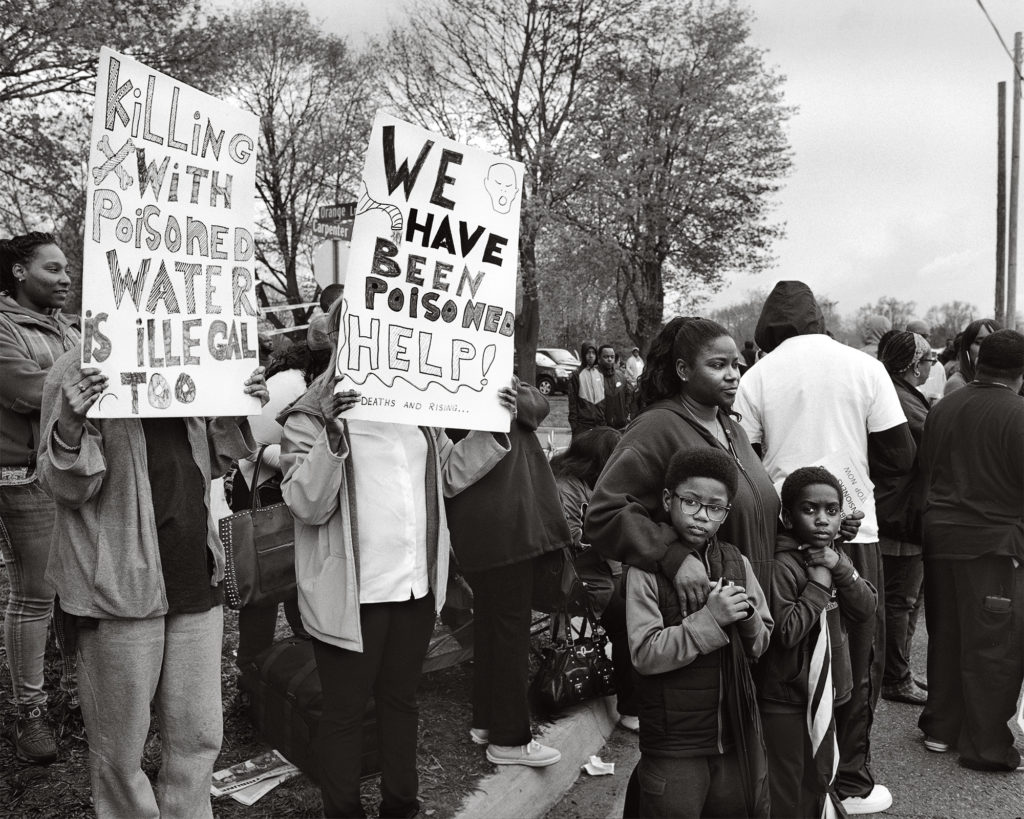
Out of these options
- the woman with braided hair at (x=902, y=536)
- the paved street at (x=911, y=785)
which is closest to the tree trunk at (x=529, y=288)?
the woman with braided hair at (x=902, y=536)

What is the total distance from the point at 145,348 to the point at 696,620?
72.8 inches

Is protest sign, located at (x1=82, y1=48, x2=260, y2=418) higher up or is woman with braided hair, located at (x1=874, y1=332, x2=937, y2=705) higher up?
protest sign, located at (x1=82, y1=48, x2=260, y2=418)

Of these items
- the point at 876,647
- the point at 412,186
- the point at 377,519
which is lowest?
the point at 876,647

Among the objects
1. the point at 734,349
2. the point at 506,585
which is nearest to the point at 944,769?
the point at 506,585

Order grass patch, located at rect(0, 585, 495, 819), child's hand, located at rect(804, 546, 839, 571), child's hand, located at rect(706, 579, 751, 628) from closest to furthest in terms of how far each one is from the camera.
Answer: child's hand, located at rect(706, 579, 751, 628), child's hand, located at rect(804, 546, 839, 571), grass patch, located at rect(0, 585, 495, 819)

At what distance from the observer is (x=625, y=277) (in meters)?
27.0

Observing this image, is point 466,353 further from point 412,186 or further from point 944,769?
point 944,769

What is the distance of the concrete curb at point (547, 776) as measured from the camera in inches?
136

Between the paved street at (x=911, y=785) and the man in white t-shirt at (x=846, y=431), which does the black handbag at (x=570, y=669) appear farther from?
the man in white t-shirt at (x=846, y=431)

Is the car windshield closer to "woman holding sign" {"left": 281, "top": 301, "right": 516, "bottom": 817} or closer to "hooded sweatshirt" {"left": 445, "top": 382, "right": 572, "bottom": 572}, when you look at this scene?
"hooded sweatshirt" {"left": 445, "top": 382, "right": 572, "bottom": 572}

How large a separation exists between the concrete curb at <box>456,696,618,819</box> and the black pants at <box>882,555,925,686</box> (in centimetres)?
173

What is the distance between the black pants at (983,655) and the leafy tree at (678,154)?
19.7 metres

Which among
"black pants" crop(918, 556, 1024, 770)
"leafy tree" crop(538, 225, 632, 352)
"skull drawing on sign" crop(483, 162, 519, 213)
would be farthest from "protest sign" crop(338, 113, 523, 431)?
"leafy tree" crop(538, 225, 632, 352)

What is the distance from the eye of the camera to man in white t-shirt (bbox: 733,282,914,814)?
371 cm
